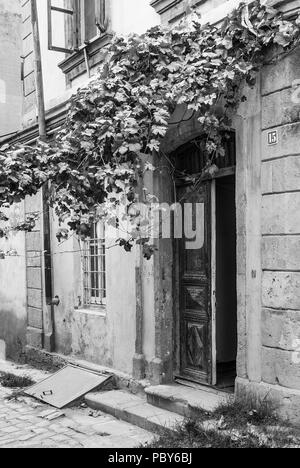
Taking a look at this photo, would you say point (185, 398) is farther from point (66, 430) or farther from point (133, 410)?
point (66, 430)

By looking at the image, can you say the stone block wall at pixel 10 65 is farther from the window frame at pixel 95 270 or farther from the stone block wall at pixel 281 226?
the stone block wall at pixel 281 226

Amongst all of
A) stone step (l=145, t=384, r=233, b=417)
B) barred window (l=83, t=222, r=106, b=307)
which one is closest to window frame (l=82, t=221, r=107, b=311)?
barred window (l=83, t=222, r=106, b=307)

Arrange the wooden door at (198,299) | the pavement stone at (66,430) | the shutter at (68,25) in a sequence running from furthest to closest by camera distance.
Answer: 1. the shutter at (68,25)
2. the wooden door at (198,299)
3. the pavement stone at (66,430)

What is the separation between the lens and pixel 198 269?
6.89m

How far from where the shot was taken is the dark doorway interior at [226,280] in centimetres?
723

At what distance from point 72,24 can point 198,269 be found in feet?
15.7

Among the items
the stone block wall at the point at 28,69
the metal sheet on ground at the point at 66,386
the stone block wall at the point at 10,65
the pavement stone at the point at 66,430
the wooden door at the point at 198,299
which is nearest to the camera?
the pavement stone at the point at 66,430

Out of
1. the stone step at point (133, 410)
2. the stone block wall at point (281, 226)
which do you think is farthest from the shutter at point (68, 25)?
the stone step at point (133, 410)

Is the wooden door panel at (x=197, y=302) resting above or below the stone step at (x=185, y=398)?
above

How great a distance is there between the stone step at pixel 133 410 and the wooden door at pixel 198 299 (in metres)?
0.69

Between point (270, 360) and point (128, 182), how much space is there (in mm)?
2330

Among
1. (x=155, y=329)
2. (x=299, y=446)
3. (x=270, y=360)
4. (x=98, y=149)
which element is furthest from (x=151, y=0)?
(x=299, y=446)

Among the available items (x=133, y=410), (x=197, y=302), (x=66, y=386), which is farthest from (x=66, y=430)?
(x=197, y=302)
